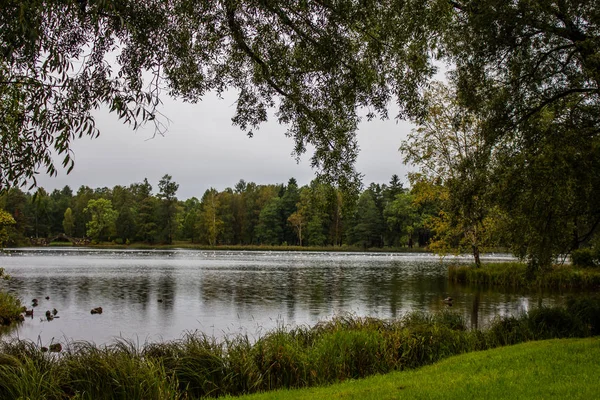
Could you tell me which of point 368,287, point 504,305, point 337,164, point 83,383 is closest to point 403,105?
point 337,164

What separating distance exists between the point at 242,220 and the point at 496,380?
4330 inches

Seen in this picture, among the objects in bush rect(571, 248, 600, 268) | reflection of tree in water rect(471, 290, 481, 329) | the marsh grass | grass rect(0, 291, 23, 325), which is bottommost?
reflection of tree in water rect(471, 290, 481, 329)

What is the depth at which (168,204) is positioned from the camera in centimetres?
10900

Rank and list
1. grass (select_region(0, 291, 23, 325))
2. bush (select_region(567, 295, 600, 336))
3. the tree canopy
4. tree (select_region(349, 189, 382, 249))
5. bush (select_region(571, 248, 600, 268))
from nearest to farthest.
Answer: the tree canopy < bush (select_region(567, 295, 600, 336)) < grass (select_region(0, 291, 23, 325)) < bush (select_region(571, 248, 600, 268)) < tree (select_region(349, 189, 382, 249))

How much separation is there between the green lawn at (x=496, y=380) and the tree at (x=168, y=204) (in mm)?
103991

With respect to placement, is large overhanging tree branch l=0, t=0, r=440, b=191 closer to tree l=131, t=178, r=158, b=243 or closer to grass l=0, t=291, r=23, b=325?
grass l=0, t=291, r=23, b=325

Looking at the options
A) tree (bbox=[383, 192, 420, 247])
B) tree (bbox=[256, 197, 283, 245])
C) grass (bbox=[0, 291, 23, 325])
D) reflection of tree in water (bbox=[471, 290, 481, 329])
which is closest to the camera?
reflection of tree in water (bbox=[471, 290, 481, 329])

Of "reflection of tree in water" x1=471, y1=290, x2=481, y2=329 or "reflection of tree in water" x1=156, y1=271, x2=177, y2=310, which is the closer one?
"reflection of tree in water" x1=471, y1=290, x2=481, y2=329

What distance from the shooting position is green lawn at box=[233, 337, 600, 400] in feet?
23.6

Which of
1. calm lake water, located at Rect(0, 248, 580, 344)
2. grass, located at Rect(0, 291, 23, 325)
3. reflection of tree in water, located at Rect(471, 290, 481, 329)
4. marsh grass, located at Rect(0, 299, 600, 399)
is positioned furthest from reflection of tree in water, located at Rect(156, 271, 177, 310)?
reflection of tree in water, located at Rect(471, 290, 481, 329)

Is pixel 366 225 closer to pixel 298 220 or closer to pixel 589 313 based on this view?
pixel 298 220

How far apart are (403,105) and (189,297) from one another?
63.7ft

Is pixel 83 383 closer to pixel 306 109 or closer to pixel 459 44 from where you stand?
pixel 306 109

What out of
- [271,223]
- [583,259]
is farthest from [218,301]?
[271,223]
